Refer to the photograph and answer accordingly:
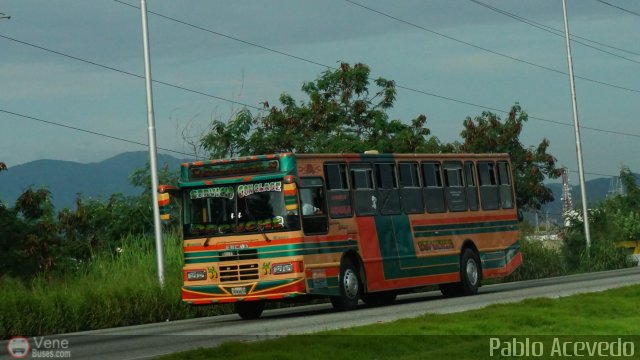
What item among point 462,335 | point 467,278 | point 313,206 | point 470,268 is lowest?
point 462,335

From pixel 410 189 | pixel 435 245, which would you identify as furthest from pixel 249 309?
pixel 435 245

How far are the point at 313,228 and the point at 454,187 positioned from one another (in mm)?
6156

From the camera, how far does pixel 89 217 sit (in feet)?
153

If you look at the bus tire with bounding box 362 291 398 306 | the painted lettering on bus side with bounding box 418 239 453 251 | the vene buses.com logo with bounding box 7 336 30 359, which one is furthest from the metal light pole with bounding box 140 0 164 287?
the vene buses.com logo with bounding box 7 336 30 359

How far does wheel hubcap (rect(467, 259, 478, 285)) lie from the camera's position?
3093 centimetres

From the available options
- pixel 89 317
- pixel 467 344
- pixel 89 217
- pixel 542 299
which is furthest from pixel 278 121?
pixel 467 344

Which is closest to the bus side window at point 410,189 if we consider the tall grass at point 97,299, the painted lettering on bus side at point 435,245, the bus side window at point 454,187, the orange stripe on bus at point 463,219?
the orange stripe on bus at point 463,219

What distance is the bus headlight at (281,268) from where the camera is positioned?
24750 mm

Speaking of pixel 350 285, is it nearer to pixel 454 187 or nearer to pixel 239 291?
pixel 239 291

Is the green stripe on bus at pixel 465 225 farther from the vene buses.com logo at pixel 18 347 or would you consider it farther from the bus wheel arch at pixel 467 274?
the vene buses.com logo at pixel 18 347

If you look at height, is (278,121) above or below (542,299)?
above

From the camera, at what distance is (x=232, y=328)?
2247cm

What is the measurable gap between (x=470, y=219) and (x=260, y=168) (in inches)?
294

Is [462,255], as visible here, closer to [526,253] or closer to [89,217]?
[526,253]
